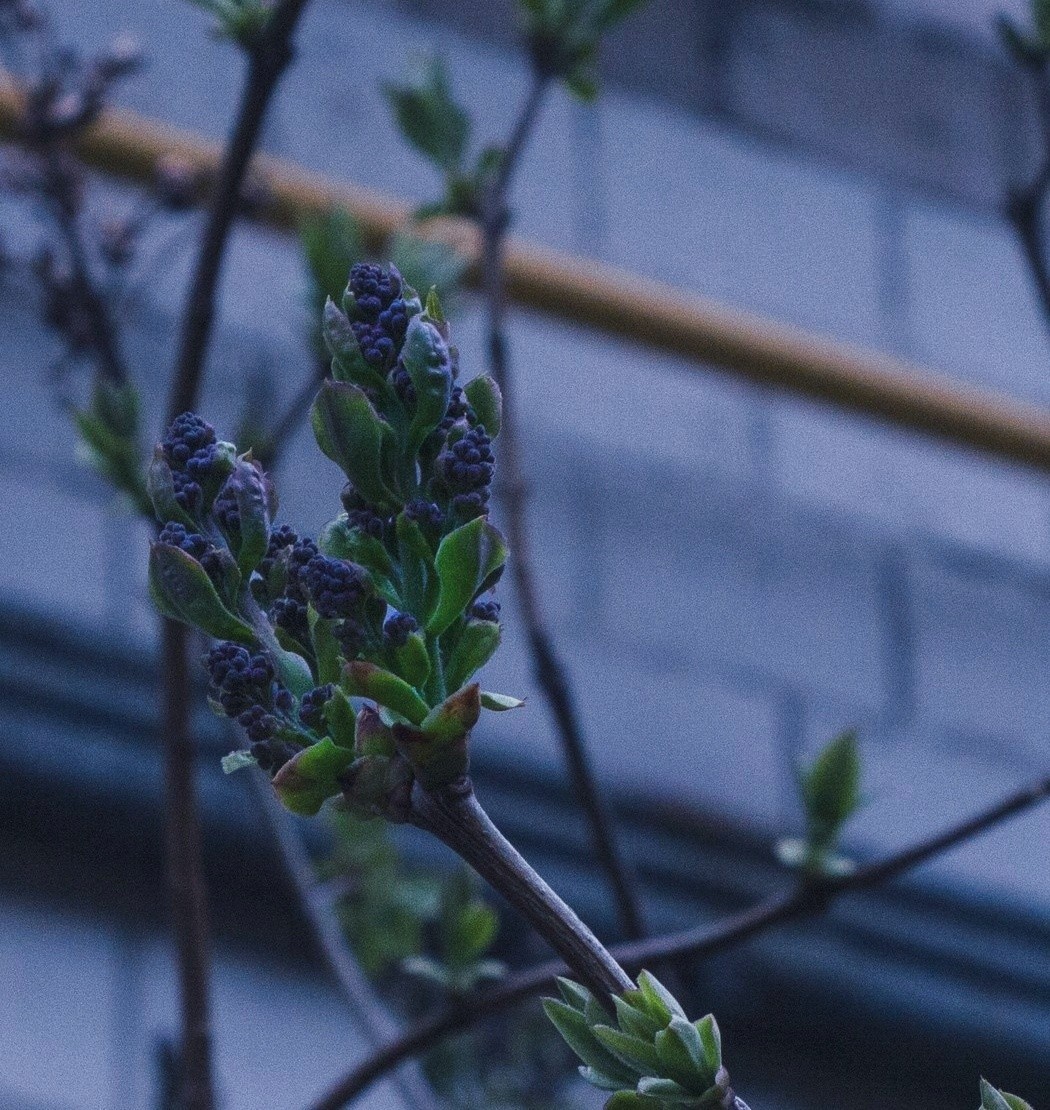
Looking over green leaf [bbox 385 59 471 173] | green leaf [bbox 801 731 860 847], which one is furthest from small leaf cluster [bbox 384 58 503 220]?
green leaf [bbox 801 731 860 847]

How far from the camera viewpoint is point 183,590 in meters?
0.36

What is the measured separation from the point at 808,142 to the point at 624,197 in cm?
29

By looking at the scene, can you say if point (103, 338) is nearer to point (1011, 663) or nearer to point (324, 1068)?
point (324, 1068)

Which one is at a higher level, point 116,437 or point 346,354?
point 116,437

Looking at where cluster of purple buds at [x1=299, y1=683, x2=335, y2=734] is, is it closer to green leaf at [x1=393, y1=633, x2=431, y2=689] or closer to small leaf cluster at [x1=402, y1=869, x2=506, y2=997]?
green leaf at [x1=393, y1=633, x2=431, y2=689]

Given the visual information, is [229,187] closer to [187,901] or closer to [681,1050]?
[187,901]

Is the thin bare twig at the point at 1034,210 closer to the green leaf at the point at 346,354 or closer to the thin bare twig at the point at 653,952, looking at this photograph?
the thin bare twig at the point at 653,952

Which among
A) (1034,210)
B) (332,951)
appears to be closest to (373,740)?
(332,951)

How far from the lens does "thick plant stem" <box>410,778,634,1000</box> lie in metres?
0.34

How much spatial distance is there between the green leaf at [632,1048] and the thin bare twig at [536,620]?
0.55m

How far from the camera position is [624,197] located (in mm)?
2266

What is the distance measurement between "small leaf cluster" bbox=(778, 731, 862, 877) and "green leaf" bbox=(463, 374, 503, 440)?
46cm

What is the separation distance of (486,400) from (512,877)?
3.3 inches

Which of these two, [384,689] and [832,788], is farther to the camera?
[832,788]
